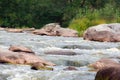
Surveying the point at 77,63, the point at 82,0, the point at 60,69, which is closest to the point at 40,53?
the point at 77,63

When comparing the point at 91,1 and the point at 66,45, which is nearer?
the point at 66,45

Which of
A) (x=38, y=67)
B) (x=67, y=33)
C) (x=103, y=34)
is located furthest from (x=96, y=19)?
(x=38, y=67)

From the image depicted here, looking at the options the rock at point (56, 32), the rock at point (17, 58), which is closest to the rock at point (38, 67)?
the rock at point (17, 58)

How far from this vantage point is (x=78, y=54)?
16.6 m

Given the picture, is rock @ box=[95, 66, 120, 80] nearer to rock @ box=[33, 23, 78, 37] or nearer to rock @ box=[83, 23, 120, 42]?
rock @ box=[83, 23, 120, 42]

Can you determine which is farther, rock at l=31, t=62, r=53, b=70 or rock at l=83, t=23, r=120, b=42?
rock at l=83, t=23, r=120, b=42

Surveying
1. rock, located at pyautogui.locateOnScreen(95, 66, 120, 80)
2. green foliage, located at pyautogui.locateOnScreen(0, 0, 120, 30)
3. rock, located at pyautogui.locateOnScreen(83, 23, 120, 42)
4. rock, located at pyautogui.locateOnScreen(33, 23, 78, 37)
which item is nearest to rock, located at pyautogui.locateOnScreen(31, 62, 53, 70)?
rock, located at pyautogui.locateOnScreen(95, 66, 120, 80)

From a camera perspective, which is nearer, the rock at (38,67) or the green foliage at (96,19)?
the rock at (38,67)

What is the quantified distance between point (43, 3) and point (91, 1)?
5563 mm

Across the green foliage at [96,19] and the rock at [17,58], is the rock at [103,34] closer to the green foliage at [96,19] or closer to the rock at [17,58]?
the green foliage at [96,19]

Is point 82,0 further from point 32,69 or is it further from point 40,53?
point 32,69

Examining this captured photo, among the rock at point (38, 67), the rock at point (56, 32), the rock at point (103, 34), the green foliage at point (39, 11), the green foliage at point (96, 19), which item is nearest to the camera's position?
the rock at point (38, 67)

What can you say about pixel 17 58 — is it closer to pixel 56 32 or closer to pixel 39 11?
pixel 56 32

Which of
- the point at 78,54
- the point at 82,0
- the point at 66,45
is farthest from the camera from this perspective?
the point at 82,0
